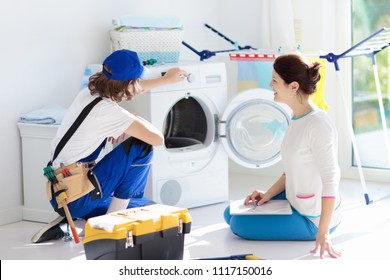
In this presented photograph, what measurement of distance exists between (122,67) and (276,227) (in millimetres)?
1052

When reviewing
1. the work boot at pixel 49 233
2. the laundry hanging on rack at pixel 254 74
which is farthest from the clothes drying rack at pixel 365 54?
the work boot at pixel 49 233

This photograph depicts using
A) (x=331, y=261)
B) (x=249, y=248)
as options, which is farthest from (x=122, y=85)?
(x=331, y=261)

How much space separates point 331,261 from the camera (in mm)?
3301

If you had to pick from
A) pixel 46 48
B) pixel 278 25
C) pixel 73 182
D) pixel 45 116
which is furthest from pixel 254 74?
pixel 73 182

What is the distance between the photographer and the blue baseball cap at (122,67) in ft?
11.7

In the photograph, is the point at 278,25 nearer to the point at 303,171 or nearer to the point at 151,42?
the point at 151,42

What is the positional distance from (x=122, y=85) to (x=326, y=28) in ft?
6.71

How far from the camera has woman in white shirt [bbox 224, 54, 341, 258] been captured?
3.41m

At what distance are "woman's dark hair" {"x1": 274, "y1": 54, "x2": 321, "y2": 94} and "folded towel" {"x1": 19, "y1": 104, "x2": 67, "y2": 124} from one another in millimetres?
1296

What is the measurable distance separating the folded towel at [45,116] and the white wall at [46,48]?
0.25 feet

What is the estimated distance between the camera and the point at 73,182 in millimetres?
3674

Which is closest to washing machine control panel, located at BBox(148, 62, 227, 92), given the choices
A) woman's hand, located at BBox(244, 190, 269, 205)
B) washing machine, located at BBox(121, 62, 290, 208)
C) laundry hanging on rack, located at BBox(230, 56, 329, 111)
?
Answer: washing machine, located at BBox(121, 62, 290, 208)

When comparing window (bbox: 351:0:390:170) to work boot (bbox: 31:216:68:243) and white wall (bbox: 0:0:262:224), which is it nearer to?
white wall (bbox: 0:0:262:224)

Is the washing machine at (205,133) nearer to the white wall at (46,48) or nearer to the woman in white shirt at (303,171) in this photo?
the white wall at (46,48)
